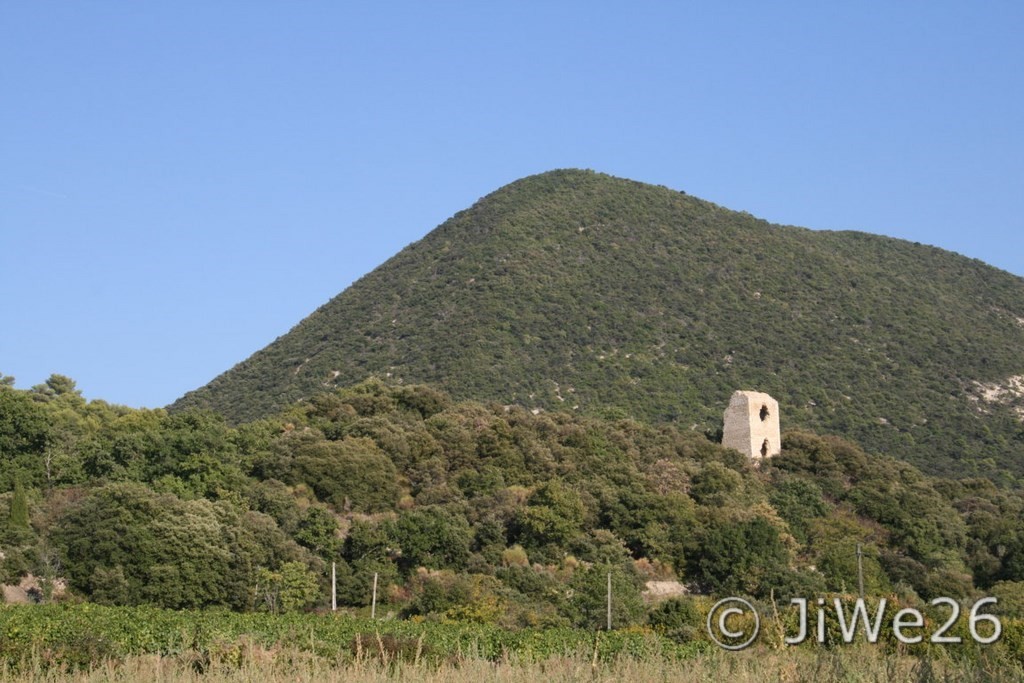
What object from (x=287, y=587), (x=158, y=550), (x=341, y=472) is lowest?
(x=287, y=587)

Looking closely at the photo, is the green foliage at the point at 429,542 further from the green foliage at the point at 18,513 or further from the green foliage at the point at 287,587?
the green foliage at the point at 18,513

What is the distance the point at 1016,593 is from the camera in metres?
41.7

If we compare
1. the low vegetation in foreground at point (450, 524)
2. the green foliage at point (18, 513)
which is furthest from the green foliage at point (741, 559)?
the green foliage at point (18, 513)

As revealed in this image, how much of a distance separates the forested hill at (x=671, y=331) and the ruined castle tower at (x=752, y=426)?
9.02m

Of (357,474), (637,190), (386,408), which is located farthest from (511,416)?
(637,190)

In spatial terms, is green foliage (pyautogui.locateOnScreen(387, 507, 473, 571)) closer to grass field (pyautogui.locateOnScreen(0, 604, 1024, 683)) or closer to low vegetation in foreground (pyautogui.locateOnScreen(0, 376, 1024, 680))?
low vegetation in foreground (pyautogui.locateOnScreen(0, 376, 1024, 680))

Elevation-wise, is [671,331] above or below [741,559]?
above

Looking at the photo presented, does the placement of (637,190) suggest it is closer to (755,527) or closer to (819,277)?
(819,277)

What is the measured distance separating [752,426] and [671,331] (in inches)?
1085

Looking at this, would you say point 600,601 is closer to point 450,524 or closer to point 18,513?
point 450,524

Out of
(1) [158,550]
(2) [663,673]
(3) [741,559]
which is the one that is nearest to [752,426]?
(3) [741,559]

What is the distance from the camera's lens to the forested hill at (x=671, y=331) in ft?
253

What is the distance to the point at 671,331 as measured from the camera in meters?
86.7

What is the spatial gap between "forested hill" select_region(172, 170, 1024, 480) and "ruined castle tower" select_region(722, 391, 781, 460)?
29.6ft
